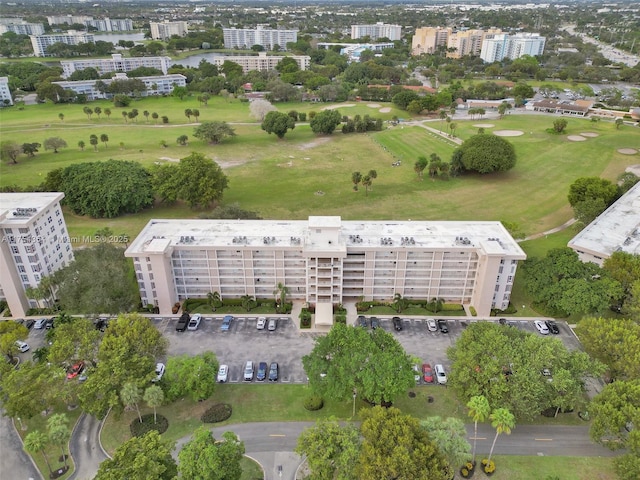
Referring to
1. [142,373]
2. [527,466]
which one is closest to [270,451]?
[142,373]

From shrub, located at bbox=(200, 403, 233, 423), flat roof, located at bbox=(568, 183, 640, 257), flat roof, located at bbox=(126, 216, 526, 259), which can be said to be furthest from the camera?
flat roof, located at bbox=(568, 183, 640, 257)

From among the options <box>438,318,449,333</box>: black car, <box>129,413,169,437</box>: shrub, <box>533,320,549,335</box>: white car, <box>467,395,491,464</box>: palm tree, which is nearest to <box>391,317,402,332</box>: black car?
<box>438,318,449,333</box>: black car

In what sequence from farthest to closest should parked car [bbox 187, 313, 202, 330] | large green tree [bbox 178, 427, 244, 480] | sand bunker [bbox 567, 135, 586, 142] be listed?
sand bunker [bbox 567, 135, 586, 142] → parked car [bbox 187, 313, 202, 330] → large green tree [bbox 178, 427, 244, 480]

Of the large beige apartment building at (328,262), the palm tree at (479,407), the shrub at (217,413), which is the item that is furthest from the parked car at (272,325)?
the palm tree at (479,407)

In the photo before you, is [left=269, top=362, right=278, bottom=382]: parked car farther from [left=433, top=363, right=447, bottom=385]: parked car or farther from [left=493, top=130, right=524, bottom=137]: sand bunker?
[left=493, top=130, right=524, bottom=137]: sand bunker

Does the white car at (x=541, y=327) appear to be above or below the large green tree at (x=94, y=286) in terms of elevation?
below

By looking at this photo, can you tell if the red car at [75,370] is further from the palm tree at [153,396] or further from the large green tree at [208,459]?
the large green tree at [208,459]
